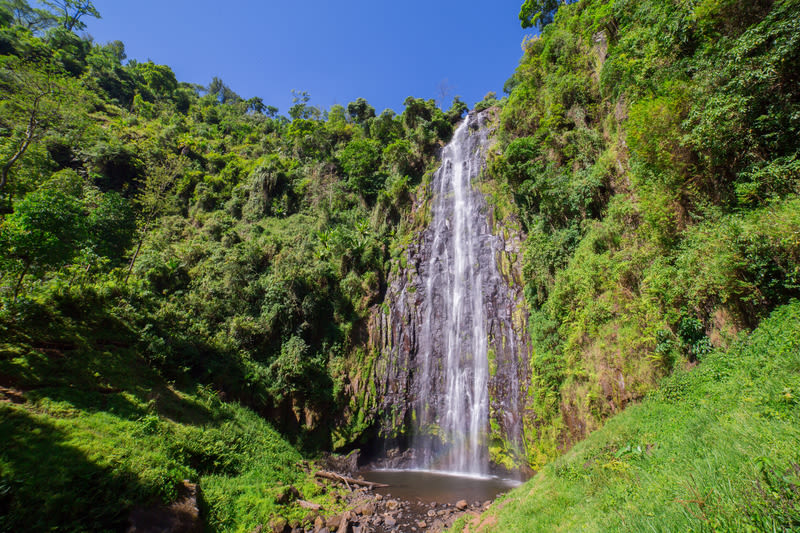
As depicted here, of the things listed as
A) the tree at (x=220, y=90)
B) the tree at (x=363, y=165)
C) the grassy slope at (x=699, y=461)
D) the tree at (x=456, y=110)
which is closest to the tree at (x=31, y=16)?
the tree at (x=220, y=90)

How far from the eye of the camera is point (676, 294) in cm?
719

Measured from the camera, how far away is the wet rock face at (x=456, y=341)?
1431cm

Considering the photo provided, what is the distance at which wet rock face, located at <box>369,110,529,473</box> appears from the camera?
14.3 metres

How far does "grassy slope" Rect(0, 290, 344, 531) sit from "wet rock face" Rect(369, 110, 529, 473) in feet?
20.5

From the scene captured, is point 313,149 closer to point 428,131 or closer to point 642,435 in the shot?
point 428,131

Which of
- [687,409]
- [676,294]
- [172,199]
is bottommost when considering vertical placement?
[687,409]

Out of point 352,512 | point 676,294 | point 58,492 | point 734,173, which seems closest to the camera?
point 58,492

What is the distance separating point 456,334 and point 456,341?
40 cm

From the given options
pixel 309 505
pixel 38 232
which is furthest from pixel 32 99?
pixel 309 505

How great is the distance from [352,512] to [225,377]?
9.59m

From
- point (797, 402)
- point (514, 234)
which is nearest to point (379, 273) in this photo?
point (514, 234)

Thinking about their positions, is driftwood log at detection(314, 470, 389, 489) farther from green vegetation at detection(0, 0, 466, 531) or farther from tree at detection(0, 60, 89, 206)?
tree at detection(0, 60, 89, 206)

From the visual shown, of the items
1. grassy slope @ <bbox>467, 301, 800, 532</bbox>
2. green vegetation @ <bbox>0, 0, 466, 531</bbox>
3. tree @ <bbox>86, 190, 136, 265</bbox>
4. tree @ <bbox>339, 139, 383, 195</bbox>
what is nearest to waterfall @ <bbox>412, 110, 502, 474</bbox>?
green vegetation @ <bbox>0, 0, 466, 531</bbox>

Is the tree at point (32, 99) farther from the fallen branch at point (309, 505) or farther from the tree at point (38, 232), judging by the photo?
the fallen branch at point (309, 505)
